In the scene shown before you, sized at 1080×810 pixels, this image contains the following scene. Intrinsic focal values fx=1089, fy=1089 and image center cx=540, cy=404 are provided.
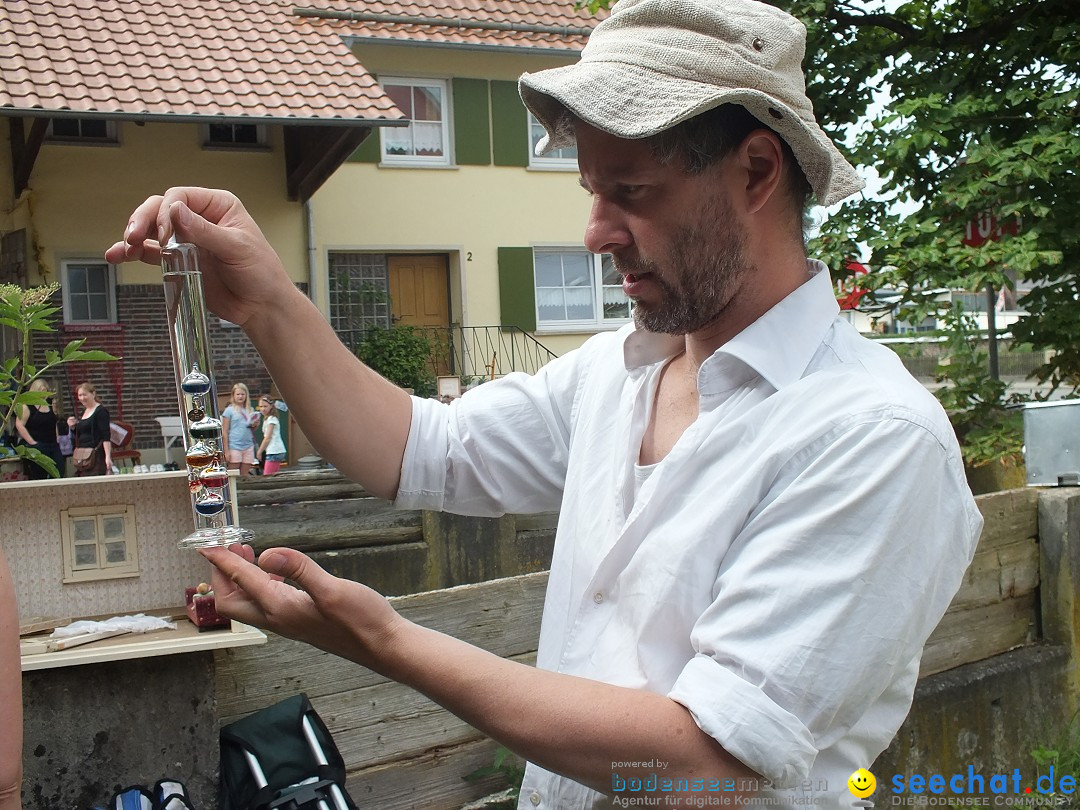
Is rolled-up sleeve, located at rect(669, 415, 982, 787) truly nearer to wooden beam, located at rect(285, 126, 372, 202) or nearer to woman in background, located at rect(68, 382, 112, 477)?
woman in background, located at rect(68, 382, 112, 477)

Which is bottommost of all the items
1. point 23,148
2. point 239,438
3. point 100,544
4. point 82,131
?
point 239,438

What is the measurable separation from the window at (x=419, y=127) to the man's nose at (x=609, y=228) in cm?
1480

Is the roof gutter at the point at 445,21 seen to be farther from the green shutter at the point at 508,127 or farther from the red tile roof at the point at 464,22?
the green shutter at the point at 508,127

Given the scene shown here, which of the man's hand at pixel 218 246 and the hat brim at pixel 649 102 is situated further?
the man's hand at pixel 218 246

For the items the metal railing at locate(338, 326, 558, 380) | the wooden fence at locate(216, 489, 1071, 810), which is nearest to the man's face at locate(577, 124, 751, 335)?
the wooden fence at locate(216, 489, 1071, 810)

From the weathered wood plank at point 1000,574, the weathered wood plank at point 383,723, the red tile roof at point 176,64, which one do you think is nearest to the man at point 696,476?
the weathered wood plank at point 383,723

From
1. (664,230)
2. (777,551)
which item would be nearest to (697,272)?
(664,230)

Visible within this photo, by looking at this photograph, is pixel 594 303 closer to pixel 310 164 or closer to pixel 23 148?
pixel 310 164

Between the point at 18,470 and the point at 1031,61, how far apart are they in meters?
5.17

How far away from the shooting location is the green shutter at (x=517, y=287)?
53.5 feet

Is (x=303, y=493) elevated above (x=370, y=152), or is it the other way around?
(x=370, y=152)

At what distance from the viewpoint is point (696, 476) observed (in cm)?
147

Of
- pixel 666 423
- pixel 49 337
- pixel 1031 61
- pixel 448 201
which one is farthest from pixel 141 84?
pixel 666 423

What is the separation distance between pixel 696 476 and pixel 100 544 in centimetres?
169
